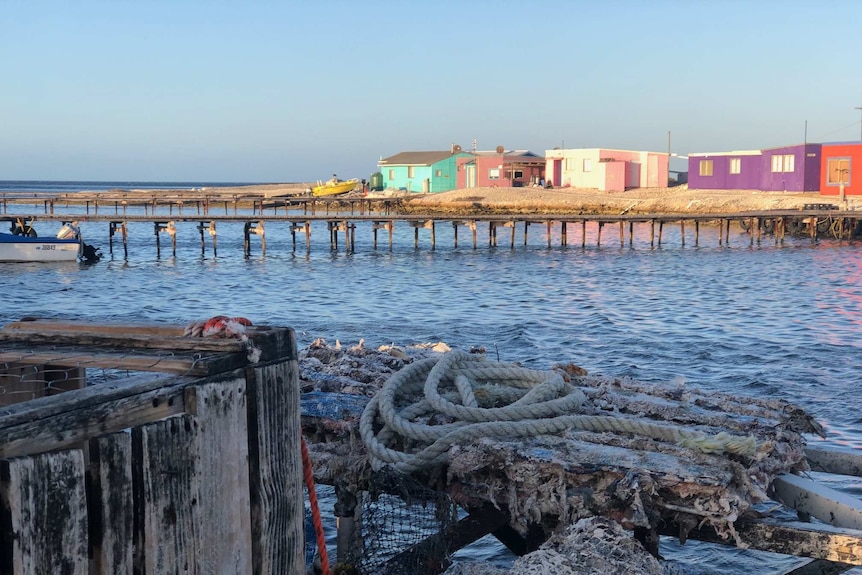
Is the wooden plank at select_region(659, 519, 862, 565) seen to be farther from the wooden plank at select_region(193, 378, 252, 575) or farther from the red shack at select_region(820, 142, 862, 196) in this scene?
the red shack at select_region(820, 142, 862, 196)

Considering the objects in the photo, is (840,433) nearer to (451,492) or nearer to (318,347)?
(318,347)

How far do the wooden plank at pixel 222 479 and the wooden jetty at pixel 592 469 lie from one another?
1.95m

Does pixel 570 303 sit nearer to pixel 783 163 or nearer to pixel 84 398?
pixel 84 398

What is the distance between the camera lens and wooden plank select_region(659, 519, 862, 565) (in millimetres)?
4652

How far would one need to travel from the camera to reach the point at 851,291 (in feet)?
92.4

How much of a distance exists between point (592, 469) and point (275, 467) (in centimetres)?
206

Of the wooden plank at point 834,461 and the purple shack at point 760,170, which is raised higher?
the purple shack at point 760,170

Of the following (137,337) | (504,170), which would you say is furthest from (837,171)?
(137,337)

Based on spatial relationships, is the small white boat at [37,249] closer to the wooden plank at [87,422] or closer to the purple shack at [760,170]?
the wooden plank at [87,422]

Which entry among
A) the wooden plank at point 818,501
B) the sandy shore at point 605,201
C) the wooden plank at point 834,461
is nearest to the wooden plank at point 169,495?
the wooden plank at point 818,501

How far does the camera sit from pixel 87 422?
267 cm

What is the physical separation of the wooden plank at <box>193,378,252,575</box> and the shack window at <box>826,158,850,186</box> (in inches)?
2185

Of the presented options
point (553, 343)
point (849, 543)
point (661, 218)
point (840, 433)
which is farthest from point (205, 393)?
point (661, 218)

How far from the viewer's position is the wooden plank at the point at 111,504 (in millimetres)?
2648
